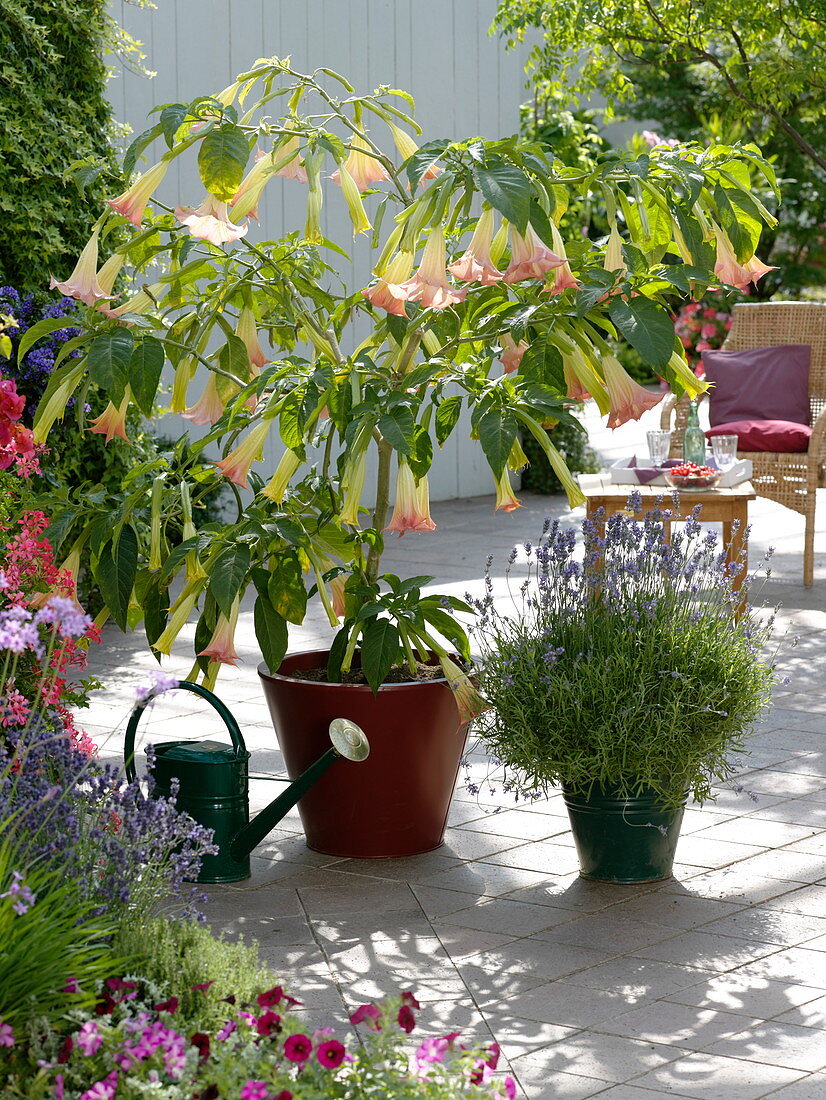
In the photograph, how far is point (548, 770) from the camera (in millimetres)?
3164

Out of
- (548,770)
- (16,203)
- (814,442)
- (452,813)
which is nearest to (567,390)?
(548,770)

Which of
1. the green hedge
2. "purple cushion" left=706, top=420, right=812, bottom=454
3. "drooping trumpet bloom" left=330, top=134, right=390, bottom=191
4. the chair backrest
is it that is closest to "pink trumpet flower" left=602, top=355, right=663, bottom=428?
"drooping trumpet bloom" left=330, top=134, right=390, bottom=191

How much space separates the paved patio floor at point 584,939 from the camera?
251 centimetres

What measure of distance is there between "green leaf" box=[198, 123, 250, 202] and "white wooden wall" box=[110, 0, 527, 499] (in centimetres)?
489

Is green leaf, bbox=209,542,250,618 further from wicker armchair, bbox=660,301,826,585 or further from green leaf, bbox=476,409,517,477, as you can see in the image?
wicker armchair, bbox=660,301,826,585

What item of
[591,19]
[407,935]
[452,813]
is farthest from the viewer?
[591,19]

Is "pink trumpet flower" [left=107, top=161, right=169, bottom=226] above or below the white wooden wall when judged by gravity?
below

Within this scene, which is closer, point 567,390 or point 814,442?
point 567,390

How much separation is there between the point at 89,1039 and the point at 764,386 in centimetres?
622

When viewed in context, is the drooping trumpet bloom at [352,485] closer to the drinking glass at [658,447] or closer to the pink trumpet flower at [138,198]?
the pink trumpet flower at [138,198]

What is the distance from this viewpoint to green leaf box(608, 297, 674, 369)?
2.79 meters

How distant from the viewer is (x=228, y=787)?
132 inches

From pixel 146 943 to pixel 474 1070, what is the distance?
56 centimetres

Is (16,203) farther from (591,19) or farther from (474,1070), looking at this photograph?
(474,1070)
